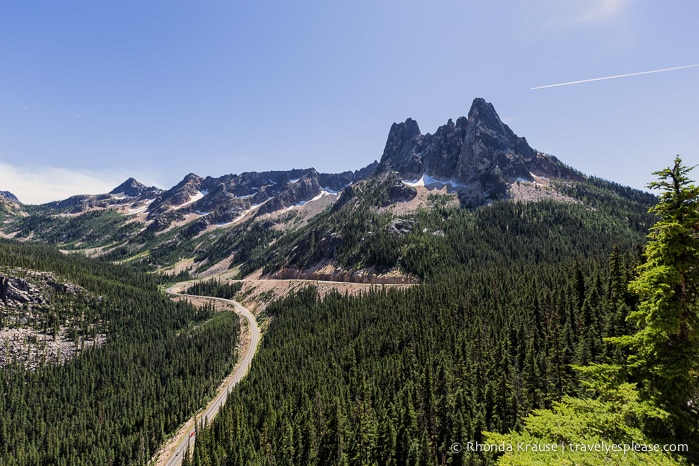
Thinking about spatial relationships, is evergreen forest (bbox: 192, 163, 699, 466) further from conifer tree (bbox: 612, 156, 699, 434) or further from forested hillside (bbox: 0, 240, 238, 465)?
forested hillside (bbox: 0, 240, 238, 465)

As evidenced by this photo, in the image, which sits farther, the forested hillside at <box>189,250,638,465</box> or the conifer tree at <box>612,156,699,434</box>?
the forested hillside at <box>189,250,638,465</box>

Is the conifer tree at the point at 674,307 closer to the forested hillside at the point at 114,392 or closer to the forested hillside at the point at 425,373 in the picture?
the forested hillside at the point at 425,373

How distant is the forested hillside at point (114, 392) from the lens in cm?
9344

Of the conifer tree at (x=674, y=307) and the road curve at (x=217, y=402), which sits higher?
the conifer tree at (x=674, y=307)

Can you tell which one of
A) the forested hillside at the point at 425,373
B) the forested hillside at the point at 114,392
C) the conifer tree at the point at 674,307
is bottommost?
the forested hillside at the point at 114,392

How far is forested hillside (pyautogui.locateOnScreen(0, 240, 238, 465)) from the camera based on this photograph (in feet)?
307

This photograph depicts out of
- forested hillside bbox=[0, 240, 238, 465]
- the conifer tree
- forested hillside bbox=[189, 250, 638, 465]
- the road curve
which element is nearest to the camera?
the conifer tree

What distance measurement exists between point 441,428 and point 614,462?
180 ft

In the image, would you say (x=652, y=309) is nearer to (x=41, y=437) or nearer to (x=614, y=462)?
(x=614, y=462)

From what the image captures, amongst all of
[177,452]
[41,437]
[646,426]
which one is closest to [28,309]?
[41,437]

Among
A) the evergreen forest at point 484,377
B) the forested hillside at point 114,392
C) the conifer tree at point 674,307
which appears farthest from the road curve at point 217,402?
the conifer tree at point 674,307

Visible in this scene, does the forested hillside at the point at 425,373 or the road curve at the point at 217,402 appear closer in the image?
the forested hillside at the point at 425,373

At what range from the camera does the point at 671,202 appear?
20094mm

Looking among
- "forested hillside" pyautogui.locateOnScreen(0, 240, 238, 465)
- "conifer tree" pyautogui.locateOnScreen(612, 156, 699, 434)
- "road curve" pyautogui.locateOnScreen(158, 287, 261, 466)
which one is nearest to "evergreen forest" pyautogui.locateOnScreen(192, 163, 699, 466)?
"conifer tree" pyautogui.locateOnScreen(612, 156, 699, 434)
